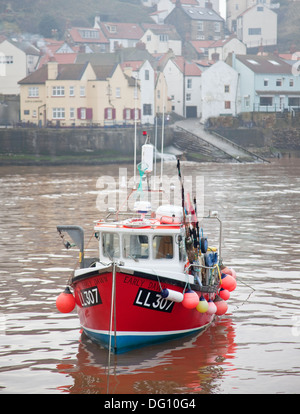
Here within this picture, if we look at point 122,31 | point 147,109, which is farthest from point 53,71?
point 122,31

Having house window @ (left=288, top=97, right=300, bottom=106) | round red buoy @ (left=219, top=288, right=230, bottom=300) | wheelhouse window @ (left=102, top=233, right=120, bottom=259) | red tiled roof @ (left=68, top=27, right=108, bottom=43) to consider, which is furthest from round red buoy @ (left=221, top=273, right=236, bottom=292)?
red tiled roof @ (left=68, top=27, right=108, bottom=43)

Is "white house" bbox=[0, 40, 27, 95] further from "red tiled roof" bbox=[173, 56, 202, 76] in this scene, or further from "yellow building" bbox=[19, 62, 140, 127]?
"red tiled roof" bbox=[173, 56, 202, 76]

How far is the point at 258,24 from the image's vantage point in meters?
127

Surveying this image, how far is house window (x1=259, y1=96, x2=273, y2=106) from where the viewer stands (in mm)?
86062

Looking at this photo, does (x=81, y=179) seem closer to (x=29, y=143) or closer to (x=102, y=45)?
(x=29, y=143)

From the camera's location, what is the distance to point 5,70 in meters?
89.6

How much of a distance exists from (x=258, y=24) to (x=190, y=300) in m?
118

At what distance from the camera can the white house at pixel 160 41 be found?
124 metres

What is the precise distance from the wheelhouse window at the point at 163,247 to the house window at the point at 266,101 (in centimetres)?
7282

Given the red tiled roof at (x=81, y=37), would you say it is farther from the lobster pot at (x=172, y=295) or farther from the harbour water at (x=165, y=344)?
the lobster pot at (x=172, y=295)

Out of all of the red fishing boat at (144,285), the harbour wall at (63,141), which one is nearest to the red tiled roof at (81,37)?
the harbour wall at (63,141)

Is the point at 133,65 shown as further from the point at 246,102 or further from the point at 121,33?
the point at 121,33

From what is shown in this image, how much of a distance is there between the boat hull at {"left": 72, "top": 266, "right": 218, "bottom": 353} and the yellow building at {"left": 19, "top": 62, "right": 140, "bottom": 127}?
199ft
